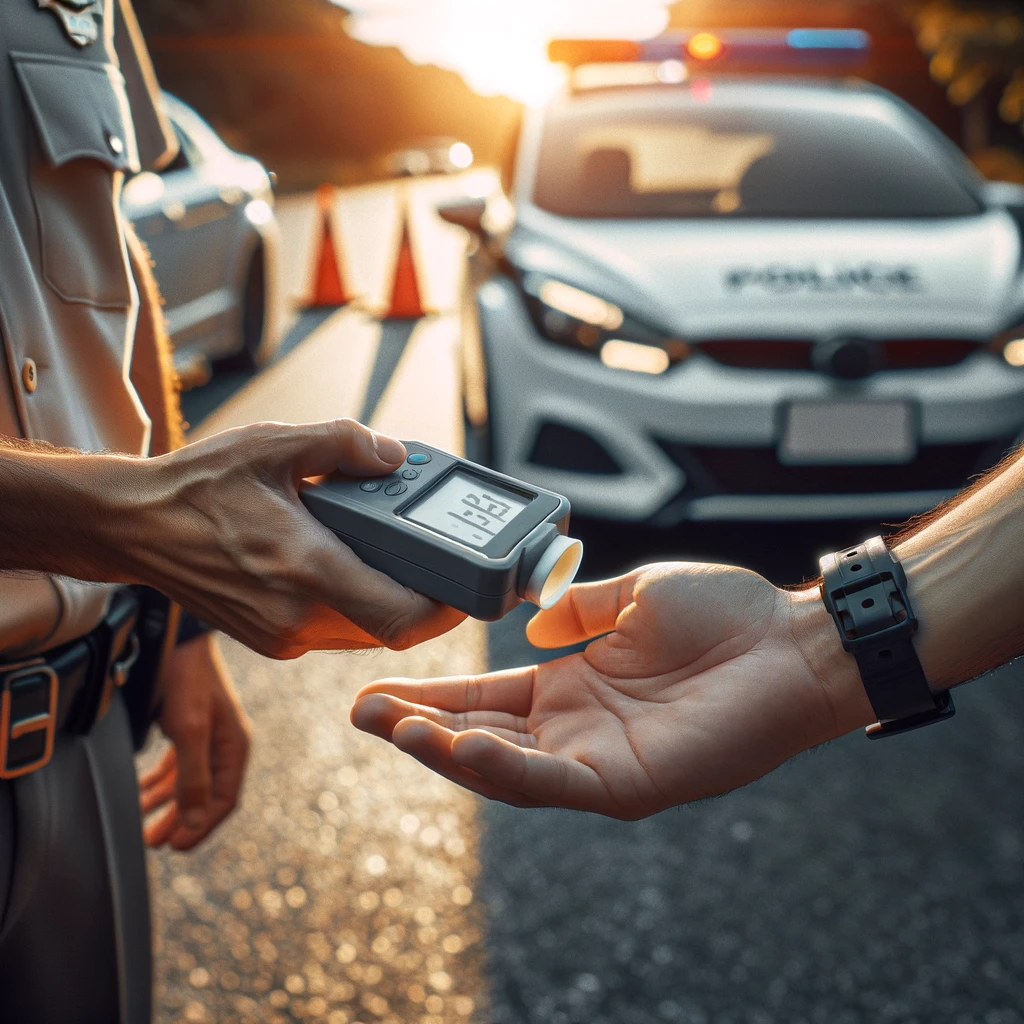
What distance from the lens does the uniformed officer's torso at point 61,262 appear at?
4.02 ft

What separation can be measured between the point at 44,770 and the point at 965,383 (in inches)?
116

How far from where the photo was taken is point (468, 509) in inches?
44.1

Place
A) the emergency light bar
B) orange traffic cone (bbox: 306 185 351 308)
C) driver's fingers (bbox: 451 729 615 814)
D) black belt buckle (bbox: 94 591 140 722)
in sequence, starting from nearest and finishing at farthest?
1. driver's fingers (bbox: 451 729 615 814)
2. black belt buckle (bbox: 94 591 140 722)
3. the emergency light bar
4. orange traffic cone (bbox: 306 185 351 308)

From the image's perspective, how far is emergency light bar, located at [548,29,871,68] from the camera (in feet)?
15.6

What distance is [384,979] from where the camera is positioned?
6.93ft

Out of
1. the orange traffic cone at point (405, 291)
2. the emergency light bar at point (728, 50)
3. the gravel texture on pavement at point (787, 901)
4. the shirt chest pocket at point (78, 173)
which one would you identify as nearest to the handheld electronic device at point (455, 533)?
the shirt chest pocket at point (78, 173)

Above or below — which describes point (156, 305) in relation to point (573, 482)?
above

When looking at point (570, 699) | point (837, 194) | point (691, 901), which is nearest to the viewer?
point (570, 699)

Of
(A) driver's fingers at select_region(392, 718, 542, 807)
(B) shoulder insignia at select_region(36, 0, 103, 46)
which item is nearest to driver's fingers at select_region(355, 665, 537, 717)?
(A) driver's fingers at select_region(392, 718, 542, 807)

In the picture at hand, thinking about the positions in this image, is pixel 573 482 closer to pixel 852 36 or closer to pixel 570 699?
pixel 570 699

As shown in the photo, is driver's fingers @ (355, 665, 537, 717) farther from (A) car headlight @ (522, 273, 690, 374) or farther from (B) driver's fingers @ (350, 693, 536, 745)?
(A) car headlight @ (522, 273, 690, 374)

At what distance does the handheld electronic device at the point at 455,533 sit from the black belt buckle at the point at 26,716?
1.31 ft

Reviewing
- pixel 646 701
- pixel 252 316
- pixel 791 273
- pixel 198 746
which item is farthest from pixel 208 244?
pixel 646 701

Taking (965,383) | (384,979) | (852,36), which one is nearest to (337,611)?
(384,979)
